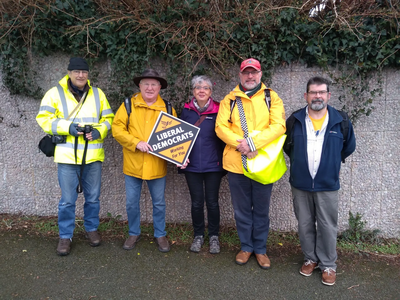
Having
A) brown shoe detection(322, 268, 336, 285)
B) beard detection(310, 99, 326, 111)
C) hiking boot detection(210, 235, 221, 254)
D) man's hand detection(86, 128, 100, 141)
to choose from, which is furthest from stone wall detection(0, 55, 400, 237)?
brown shoe detection(322, 268, 336, 285)

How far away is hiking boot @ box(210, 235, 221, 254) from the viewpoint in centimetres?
369

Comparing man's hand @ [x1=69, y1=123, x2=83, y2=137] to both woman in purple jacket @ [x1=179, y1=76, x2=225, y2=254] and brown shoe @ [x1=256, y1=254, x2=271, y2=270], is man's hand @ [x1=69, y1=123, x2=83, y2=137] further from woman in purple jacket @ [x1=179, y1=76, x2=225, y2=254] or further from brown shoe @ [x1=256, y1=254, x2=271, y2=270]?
brown shoe @ [x1=256, y1=254, x2=271, y2=270]

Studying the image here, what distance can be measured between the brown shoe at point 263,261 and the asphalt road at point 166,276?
0.04 meters

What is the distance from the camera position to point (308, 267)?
333cm

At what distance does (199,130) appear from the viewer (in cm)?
345

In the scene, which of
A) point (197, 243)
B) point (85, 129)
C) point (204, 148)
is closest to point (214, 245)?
point (197, 243)

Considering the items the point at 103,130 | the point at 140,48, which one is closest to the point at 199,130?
the point at 103,130

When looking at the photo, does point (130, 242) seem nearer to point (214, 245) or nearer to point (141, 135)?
point (214, 245)

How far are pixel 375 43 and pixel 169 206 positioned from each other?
3.29 m

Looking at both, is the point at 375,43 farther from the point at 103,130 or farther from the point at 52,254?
the point at 52,254

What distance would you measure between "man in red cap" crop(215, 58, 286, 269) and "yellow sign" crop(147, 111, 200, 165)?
13.8 inches

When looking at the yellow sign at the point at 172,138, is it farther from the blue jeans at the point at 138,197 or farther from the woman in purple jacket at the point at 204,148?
the blue jeans at the point at 138,197

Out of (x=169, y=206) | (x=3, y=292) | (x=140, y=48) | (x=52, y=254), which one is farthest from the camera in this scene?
(x=169, y=206)

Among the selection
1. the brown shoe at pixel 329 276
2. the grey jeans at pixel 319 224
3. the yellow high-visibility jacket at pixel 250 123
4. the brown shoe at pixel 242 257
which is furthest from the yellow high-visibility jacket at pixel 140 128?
the brown shoe at pixel 329 276
